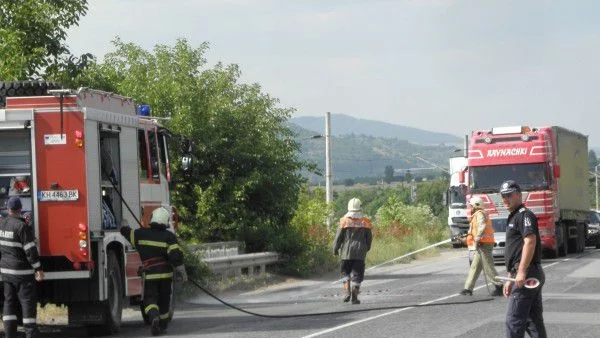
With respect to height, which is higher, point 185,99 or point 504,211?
point 185,99

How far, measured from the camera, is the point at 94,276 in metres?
15.4

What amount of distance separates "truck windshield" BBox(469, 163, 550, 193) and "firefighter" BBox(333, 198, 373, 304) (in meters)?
13.5

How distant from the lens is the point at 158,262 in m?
15.7

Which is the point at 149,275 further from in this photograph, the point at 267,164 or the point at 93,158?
the point at 267,164

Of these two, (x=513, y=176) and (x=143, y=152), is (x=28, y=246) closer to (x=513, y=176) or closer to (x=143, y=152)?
(x=143, y=152)

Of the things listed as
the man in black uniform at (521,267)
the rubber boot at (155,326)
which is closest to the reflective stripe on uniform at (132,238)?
the rubber boot at (155,326)

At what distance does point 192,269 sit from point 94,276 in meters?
7.69

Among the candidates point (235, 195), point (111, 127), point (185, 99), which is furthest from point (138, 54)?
point (111, 127)

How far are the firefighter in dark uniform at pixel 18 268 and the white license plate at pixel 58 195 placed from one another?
41 cm

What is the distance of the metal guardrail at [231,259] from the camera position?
957 inches

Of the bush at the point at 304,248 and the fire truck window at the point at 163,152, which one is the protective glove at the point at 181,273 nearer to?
the fire truck window at the point at 163,152

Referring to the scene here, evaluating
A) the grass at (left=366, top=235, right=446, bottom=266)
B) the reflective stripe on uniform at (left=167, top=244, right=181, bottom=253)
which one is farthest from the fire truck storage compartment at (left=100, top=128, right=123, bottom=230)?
the grass at (left=366, top=235, right=446, bottom=266)

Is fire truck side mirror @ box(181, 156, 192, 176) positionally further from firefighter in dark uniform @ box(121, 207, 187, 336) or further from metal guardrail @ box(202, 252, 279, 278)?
metal guardrail @ box(202, 252, 279, 278)

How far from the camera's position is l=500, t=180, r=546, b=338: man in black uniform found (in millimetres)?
11102
